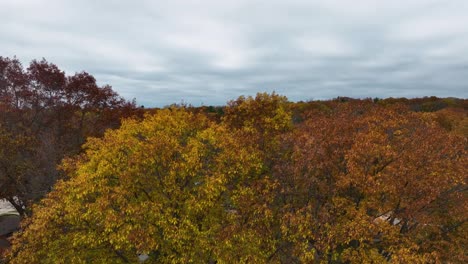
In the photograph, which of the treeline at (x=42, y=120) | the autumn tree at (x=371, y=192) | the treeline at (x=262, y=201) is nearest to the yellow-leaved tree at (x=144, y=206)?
the treeline at (x=262, y=201)

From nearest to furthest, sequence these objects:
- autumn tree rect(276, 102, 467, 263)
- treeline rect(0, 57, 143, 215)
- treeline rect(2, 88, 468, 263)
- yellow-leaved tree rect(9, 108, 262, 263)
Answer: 1. autumn tree rect(276, 102, 467, 263)
2. treeline rect(2, 88, 468, 263)
3. yellow-leaved tree rect(9, 108, 262, 263)
4. treeline rect(0, 57, 143, 215)

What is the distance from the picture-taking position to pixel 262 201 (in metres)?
18.0

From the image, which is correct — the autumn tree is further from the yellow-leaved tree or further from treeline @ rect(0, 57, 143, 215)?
treeline @ rect(0, 57, 143, 215)

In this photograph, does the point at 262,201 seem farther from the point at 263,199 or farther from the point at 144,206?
the point at 144,206

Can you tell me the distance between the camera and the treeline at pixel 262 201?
645 inches

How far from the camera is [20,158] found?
1172 inches

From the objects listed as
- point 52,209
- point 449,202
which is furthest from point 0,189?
point 449,202

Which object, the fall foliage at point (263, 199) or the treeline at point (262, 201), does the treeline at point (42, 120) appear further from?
the treeline at point (262, 201)

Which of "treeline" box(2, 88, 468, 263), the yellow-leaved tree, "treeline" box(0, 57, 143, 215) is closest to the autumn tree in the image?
"treeline" box(2, 88, 468, 263)

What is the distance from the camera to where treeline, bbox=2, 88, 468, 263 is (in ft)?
53.8

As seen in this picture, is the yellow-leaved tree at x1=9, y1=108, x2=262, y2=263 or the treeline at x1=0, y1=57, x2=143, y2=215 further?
the treeline at x1=0, y1=57, x2=143, y2=215

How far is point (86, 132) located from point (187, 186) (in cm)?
2223

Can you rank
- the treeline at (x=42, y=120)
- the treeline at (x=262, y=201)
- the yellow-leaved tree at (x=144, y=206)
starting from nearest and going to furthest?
1. the treeline at (x=262, y=201)
2. the yellow-leaved tree at (x=144, y=206)
3. the treeline at (x=42, y=120)

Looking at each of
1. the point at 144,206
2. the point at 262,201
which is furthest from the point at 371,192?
the point at 144,206
